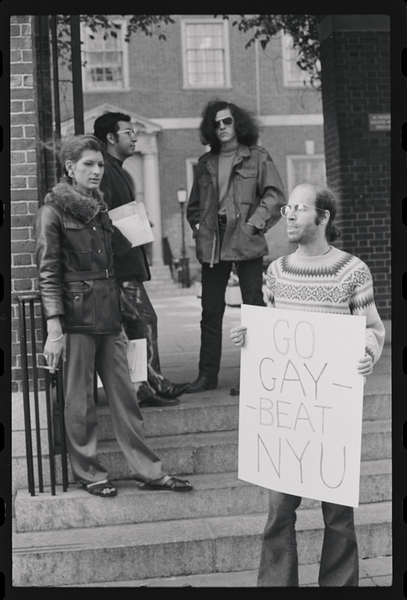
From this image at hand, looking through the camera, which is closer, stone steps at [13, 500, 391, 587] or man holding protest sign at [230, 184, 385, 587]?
man holding protest sign at [230, 184, 385, 587]

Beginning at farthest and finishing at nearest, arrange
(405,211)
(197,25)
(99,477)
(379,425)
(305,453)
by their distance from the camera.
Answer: (197,25)
(379,425)
(99,477)
(305,453)
(405,211)

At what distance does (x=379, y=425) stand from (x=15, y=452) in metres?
2.24

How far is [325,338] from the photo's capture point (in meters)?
3.32

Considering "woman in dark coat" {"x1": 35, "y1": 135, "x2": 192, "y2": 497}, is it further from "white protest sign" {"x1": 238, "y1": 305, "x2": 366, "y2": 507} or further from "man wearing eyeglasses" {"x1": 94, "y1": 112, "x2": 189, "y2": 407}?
"white protest sign" {"x1": 238, "y1": 305, "x2": 366, "y2": 507}

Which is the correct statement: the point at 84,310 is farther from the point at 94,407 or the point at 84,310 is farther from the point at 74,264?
the point at 94,407

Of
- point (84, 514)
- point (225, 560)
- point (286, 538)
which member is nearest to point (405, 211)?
point (286, 538)

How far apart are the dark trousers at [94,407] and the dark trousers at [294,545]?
112 cm

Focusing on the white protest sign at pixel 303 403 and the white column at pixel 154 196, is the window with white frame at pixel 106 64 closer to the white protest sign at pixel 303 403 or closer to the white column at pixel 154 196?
the white column at pixel 154 196

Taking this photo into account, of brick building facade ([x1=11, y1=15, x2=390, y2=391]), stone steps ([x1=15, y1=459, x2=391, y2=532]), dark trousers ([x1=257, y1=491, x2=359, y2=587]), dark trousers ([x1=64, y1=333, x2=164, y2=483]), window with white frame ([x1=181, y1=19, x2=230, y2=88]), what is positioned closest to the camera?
dark trousers ([x1=257, y1=491, x2=359, y2=587])

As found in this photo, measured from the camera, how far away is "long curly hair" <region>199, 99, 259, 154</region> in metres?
5.32

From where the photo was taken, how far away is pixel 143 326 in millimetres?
5070

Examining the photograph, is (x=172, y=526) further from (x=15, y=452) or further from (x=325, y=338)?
(x=325, y=338)

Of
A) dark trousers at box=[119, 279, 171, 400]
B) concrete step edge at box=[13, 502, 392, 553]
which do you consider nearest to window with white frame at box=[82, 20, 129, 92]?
dark trousers at box=[119, 279, 171, 400]

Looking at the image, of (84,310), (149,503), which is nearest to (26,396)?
(84,310)
